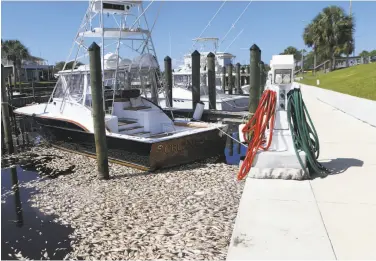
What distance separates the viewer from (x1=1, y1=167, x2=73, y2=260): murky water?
4887 mm

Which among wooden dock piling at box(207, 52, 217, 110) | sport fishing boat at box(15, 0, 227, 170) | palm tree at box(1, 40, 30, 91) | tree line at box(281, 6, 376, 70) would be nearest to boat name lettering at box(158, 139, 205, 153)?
sport fishing boat at box(15, 0, 227, 170)

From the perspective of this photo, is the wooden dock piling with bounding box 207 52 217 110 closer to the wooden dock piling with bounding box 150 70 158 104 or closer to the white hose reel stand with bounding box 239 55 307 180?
the wooden dock piling with bounding box 150 70 158 104

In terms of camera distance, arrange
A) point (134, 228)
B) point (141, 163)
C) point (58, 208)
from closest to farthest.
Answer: point (134, 228)
point (58, 208)
point (141, 163)

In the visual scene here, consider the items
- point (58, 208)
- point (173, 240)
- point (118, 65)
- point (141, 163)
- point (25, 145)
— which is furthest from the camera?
point (25, 145)

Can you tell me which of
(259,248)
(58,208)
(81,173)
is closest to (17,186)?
(81,173)

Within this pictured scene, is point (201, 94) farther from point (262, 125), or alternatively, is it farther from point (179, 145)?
point (262, 125)

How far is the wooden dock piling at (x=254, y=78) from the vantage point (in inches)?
455

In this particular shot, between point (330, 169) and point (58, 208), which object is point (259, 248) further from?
point (58, 208)

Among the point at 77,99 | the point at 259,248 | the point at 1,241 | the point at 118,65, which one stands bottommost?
the point at 1,241

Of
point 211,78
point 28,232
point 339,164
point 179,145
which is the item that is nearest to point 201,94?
point 211,78

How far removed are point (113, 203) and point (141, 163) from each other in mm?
2292

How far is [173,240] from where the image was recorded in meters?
4.64

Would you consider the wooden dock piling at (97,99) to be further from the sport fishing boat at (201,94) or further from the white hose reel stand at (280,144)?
the sport fishing boat at (201,94)

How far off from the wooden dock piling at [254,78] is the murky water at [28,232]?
6.97 m
